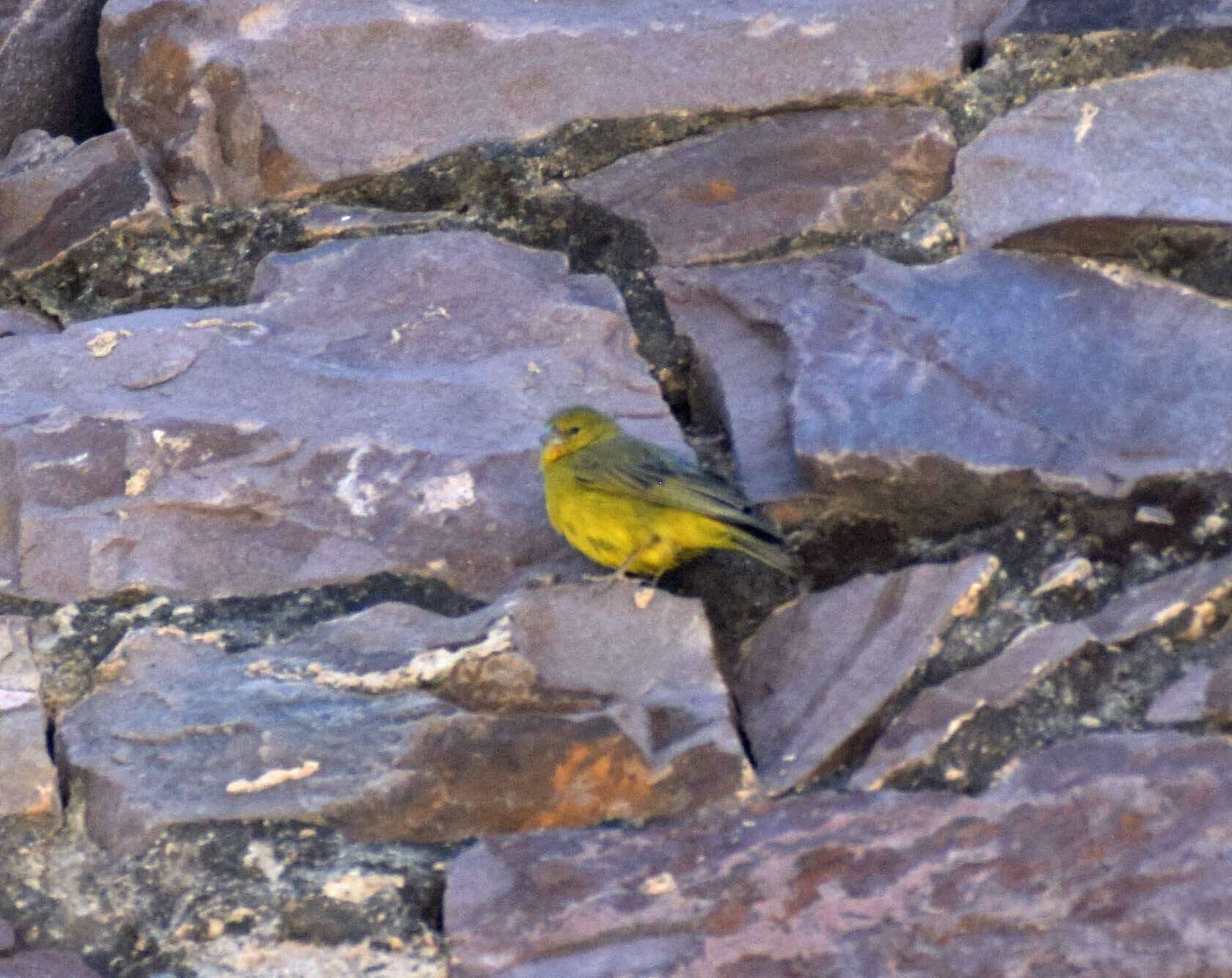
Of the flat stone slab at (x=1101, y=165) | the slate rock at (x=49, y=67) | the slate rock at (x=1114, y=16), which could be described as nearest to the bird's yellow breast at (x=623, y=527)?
the flat stone slab at (x=1101, y=165)

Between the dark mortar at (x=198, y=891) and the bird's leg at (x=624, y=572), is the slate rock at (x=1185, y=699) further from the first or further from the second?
the dark mortar at (x=198, y=891)

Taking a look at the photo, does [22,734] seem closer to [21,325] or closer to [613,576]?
[613,576]

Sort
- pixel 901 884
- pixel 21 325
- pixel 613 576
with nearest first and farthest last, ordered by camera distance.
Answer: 1. pixel 901 884
2. pixel 613 576
3. pixel 21 325

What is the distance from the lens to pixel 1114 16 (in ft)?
11.6

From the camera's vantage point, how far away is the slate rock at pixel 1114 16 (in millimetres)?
3496

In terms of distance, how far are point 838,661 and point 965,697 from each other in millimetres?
237

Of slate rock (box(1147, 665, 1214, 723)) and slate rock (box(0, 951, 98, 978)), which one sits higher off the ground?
slate rock (box(1147, 665, 1214, 723))

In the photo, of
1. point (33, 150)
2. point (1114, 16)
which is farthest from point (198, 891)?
point (1114, 16)

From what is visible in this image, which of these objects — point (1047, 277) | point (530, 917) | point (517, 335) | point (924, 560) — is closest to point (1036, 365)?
point (1047, 277)

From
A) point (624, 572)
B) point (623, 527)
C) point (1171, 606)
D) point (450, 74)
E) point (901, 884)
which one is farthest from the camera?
point (450, 74)

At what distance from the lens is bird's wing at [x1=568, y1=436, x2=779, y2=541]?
120 inches

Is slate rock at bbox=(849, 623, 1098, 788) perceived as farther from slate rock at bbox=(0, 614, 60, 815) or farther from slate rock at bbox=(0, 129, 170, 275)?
slate rock at bbox=(0, 129, 170, 275)

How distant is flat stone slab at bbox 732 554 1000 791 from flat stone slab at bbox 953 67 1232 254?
875 millimetres

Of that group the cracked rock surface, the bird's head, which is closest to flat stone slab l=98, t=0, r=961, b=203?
the cracked rock surface
